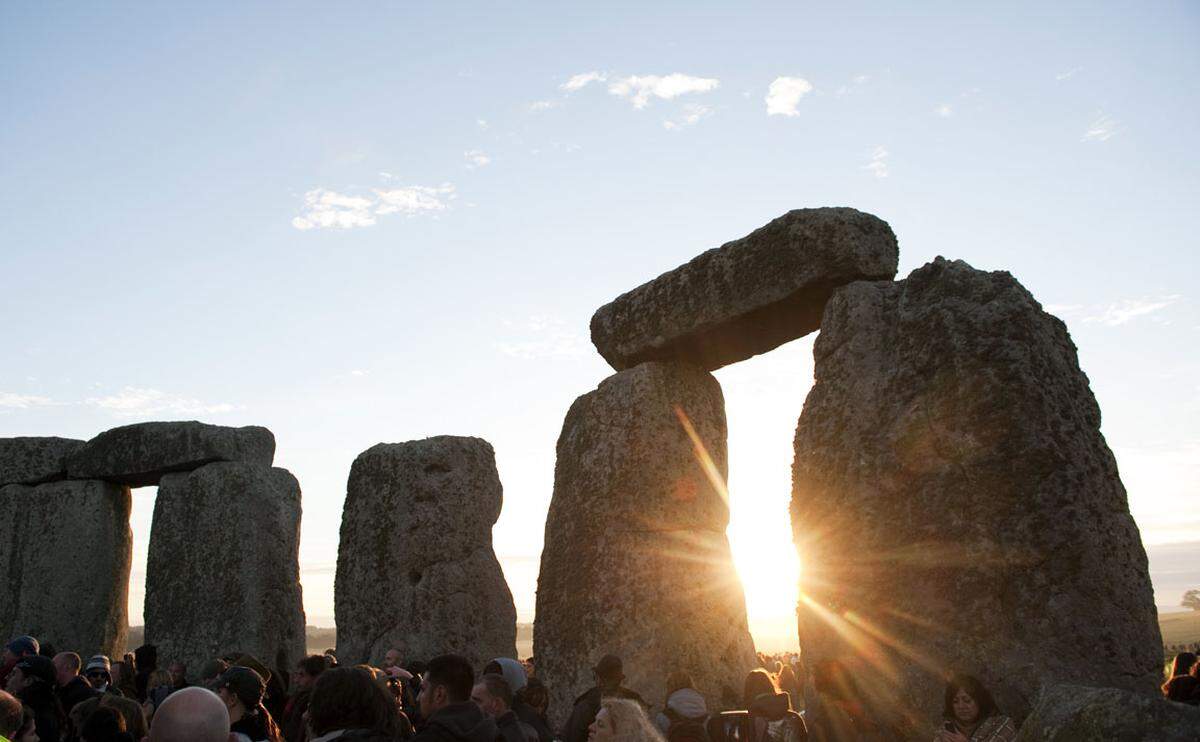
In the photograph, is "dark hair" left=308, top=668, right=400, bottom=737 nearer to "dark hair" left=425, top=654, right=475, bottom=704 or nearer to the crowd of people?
the crowd of people

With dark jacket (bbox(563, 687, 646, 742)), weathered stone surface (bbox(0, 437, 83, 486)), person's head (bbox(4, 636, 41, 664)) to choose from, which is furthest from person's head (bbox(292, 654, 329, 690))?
weathered stone surface (bbox(0, 437, 83, 486))

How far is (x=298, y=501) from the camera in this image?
38.6ft

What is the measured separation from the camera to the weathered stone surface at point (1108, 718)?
2447 mm

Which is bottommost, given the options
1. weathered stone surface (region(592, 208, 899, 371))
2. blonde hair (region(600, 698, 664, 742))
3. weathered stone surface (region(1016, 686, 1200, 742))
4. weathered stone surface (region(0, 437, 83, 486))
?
blonde hair (region(600, 698, 664, 742))

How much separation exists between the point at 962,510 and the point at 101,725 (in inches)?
149

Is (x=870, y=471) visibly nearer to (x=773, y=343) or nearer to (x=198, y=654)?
(x=773, y=343)

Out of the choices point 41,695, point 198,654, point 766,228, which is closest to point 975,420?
point 766,228

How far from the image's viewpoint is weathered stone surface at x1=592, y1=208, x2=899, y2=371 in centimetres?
585

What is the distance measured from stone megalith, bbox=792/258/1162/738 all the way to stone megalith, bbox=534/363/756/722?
126 cm

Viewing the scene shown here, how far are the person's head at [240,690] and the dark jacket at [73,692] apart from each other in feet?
8.01

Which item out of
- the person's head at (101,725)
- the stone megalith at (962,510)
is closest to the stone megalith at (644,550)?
the stone megalith at (962,510)

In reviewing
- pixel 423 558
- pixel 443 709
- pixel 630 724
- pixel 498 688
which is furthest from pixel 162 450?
pixel 630 724

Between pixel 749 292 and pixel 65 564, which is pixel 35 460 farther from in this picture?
pixel 749 292

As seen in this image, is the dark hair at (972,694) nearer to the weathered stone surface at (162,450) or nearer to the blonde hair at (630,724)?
the blonde hair at (630,724)
